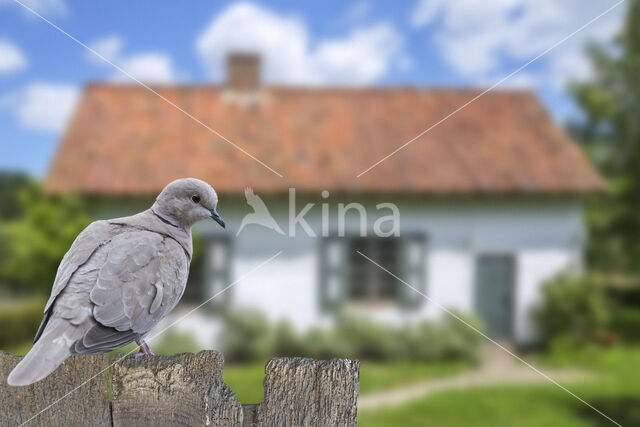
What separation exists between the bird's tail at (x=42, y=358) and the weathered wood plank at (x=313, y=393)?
0.44m

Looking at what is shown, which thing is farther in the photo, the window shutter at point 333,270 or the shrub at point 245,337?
the window shutter at point 333,270

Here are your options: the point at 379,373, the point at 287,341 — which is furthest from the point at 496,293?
the point at 287,341

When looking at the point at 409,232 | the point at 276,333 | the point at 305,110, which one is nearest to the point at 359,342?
the point at 276,333

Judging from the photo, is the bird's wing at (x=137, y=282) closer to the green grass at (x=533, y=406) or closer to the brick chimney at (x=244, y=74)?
the green grass at (x=533, y=406)

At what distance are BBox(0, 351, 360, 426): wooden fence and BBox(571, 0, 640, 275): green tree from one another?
12.3m

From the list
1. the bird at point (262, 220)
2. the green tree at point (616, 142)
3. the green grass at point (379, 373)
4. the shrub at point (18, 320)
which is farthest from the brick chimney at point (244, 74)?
the green tree at point (616, 142)

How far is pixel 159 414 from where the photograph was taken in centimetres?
128

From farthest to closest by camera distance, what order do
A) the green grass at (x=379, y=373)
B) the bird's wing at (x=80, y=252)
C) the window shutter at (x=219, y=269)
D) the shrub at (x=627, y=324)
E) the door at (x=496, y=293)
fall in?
the shrub at (x=627, y=324), the door at (x=496, y=293), the window shutter at (x=219, y=269), the green grass at (x=379, y=373), the bird's wing at (x=80, y=252)

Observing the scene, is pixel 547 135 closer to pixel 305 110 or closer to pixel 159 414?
pixel 305 110

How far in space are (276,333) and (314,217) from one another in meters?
1.78

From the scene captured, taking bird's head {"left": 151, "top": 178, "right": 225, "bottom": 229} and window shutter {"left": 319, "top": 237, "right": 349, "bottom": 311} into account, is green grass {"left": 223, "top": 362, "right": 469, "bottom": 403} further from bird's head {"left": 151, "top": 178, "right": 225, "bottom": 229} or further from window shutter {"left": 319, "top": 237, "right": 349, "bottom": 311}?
bird's head {"left": 151, "top": 178, "right": 225, "bottom": 229}

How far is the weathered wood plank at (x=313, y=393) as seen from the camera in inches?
49.9

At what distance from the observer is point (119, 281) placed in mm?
1239

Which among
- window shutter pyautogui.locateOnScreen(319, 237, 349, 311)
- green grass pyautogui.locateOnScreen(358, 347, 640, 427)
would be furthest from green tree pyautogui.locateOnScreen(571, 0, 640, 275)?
window shutter pyautogui.locateOnScreen(319, 237, 349, 311)
